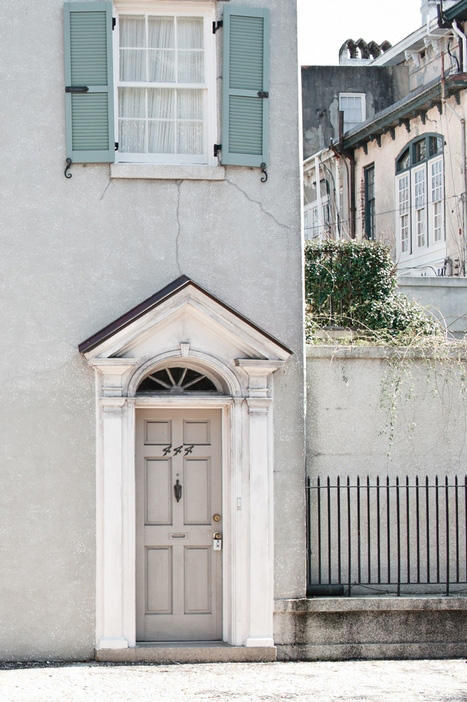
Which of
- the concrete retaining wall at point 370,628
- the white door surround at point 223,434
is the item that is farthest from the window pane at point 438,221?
the concrete retaining wall at point 370,628

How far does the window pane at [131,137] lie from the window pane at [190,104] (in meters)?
0.44

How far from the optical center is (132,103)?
11781 millimetres

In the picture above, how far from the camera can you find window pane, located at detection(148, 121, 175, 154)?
11.8 metres

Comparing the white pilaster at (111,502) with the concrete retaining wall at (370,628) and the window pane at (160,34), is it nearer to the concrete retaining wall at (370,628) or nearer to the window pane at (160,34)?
the concrete retaining wall at (370,628)

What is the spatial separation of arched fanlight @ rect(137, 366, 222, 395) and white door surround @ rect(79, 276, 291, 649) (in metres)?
0.11

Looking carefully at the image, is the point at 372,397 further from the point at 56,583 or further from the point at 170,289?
the point at 56,583

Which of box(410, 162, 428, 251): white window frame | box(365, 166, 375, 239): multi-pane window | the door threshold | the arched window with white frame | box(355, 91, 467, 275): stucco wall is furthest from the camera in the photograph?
box(365, 166, 375, 239): multi-pane window

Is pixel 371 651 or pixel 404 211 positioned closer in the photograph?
pixel 371 651

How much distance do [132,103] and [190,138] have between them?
27.1 inches

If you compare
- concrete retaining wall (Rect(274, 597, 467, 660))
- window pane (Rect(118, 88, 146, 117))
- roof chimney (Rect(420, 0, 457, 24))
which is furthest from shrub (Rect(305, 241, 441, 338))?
roof chimney (Rect(420, 0, 457, 24))

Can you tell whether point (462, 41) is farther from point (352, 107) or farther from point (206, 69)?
point (206, 69)

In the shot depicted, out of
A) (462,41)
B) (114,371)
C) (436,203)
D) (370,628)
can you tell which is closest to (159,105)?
(114,371)

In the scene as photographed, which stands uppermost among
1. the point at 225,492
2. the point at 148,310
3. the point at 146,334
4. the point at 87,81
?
the point at 87,81

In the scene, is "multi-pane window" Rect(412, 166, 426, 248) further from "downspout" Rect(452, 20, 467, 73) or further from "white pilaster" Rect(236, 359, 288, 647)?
"white pilaster" Rect(236, 359, 288, 647)
